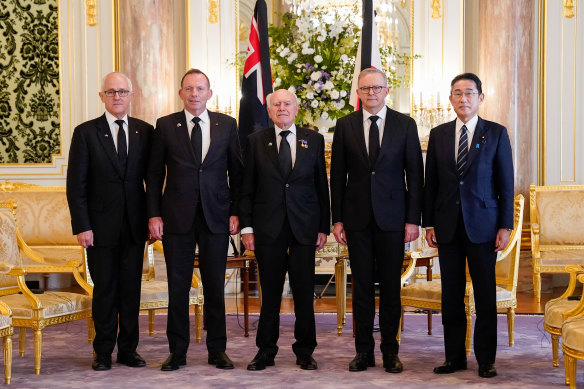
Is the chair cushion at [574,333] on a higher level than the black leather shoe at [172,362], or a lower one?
higher

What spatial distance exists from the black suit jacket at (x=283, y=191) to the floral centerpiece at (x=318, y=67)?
226 cm

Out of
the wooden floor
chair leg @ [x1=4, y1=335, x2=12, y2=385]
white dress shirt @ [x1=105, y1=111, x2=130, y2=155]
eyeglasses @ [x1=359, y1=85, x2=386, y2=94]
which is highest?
eyeglasses @ [x1=359, y1=85, x2=386, y2=94]

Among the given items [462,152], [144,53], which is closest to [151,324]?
[462,152]

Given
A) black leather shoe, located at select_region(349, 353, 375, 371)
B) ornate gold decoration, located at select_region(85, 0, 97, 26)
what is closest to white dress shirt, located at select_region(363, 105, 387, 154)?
black leather shoe, located at select_region(349, 353, 375, 371)

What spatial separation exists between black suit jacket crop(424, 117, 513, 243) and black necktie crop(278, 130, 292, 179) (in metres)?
0.87

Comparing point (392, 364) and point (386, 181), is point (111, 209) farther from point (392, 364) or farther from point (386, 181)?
point (392, 364)

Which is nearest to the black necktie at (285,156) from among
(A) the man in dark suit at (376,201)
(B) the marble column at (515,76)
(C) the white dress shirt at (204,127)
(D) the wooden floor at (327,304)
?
(A) the man in dark suit at (376,201)

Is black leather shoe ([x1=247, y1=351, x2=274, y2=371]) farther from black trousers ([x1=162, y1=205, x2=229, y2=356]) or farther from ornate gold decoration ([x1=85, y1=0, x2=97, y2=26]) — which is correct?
ornate gold decoration ([x1=85, y1=0, x2=97, y2=26])

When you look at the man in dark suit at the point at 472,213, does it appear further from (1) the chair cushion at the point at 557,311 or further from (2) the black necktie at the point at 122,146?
(2) the black necktie at the point at 122,146

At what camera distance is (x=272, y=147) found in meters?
4.68

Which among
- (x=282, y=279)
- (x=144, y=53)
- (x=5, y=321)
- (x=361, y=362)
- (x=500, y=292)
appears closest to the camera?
(x=5, y=321)

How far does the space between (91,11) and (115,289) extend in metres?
4.81

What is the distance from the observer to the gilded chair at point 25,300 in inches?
188

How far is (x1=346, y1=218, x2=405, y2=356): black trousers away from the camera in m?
4.55
